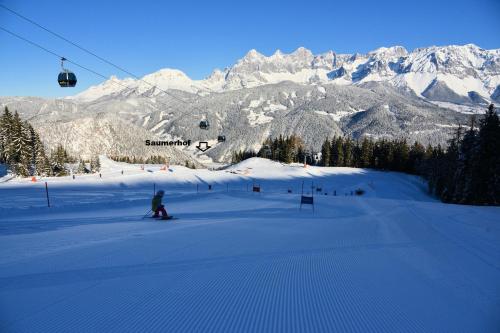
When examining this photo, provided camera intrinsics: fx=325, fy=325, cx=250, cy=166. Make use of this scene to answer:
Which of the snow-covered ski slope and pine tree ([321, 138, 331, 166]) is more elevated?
pine tree ([321, 138, 331, 166])

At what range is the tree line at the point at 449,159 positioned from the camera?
1358 inches

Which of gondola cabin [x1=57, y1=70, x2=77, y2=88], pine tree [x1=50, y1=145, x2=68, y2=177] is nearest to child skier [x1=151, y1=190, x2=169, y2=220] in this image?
gondola cabin [x1=57, y1=70, x2=77, y2=88]

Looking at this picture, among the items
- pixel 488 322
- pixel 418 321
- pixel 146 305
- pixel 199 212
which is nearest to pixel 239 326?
pixel 146 305

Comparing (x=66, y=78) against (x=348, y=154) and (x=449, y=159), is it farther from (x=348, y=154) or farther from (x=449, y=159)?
(x=348, y=154)

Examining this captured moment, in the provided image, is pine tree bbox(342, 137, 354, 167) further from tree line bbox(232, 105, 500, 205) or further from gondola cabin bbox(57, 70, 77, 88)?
gondola cabin bbox(57, 70, 77, 88)

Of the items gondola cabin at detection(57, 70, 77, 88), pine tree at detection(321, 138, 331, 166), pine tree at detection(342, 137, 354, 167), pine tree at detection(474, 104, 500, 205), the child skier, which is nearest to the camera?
the child skier

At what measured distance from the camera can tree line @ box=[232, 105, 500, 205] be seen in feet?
113

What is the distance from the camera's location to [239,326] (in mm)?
5445

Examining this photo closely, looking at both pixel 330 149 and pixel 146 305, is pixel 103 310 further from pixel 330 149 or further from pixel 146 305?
pixel 330 149

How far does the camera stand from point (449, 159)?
54.8 metres

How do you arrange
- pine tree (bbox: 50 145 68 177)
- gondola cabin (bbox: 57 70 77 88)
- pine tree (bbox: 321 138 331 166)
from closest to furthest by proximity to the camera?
gondola cabin (bbox: 57 70 77 88) < pine tree (bbox: 50 145 68 177) < pine tree (bbox: 321 138 331 166)

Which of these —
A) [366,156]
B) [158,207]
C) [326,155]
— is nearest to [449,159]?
[366,156]

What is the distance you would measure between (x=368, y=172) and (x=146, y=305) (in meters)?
83.1

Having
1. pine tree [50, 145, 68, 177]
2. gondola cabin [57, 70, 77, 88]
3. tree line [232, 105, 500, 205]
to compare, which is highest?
gondola cabin [57, 70, 77, 88]
